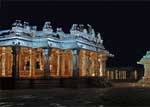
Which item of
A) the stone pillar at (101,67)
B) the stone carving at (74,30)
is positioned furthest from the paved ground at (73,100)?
the stone pillar at (101,67)

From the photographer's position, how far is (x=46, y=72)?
4762cm

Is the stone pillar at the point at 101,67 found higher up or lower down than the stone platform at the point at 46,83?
higher up

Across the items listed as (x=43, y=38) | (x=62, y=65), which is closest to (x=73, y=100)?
(x=43, y=38)

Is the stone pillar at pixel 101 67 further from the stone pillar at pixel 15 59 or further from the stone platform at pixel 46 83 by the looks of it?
the stone pillar at pixel 15 59

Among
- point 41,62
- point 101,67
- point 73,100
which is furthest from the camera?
point 101,67

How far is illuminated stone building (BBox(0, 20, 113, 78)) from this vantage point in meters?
46.2

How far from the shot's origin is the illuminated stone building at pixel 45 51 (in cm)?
4619

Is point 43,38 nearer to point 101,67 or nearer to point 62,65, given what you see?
point 62,65

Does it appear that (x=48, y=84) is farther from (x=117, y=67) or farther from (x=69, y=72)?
(x=117, y=67)

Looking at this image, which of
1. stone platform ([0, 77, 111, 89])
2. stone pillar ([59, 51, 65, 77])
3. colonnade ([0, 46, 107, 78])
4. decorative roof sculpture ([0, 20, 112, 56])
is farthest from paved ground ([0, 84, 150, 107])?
stone pillar ([59, 51, 65, 77])

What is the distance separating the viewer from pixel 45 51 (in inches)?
1848

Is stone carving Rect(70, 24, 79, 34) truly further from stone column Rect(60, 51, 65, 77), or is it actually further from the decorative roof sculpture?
stone column Rect(60, 51, 65, 77)

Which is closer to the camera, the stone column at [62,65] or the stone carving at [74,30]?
the stone carving at [74,30]

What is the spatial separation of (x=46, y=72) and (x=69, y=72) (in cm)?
973
